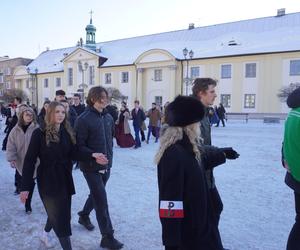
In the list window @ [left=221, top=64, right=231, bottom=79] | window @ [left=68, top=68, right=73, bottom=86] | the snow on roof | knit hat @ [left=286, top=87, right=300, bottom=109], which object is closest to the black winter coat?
knit hat @ [left=286, top=87, right=300, bottom=109]

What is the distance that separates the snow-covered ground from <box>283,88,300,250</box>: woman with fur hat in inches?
42.0

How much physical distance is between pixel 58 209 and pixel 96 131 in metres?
0.99

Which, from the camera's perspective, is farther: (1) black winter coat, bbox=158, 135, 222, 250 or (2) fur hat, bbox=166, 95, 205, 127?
(2) fur hat, bbox=166, 95, 205, 127

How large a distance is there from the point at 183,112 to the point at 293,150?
1.00 m

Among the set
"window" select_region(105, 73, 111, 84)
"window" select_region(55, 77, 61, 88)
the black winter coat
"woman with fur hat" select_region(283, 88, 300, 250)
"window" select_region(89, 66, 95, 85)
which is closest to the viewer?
the black winter coat

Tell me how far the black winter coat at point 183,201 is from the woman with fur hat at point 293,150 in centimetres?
84

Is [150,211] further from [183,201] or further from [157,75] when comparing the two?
[157,75]

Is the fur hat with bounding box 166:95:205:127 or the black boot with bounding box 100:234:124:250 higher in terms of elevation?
the fur hat with bounding box 166:95:205:127

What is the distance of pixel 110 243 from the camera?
12.8ft

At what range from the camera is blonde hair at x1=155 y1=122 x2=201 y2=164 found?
247cm

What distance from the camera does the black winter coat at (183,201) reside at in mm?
2348

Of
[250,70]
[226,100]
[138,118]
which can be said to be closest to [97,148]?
[138,118]

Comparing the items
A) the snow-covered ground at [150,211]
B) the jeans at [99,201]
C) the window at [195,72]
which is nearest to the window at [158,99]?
the window at [195,72]

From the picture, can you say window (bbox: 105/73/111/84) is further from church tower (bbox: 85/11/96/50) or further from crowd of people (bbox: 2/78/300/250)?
crowd of people (bbox: 2/78/300/250)
